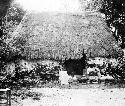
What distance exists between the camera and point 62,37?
1862 centimetres

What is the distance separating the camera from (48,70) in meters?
17.4

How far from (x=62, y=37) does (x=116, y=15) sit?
9496 millimetres

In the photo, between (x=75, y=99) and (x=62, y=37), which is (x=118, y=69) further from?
(x=75, y=99)

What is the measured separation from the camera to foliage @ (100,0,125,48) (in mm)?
25188

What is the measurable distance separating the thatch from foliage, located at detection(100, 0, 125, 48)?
15.0 feet

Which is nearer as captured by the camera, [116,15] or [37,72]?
[37,72]

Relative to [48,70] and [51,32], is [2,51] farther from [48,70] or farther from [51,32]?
[51,32]

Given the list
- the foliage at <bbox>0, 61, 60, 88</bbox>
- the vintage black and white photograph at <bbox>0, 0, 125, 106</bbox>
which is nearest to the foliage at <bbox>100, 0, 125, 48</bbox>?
the vintage black and white photograph at <bbox>0, 0, 125, 106</bbox>

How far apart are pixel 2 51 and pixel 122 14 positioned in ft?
61.6

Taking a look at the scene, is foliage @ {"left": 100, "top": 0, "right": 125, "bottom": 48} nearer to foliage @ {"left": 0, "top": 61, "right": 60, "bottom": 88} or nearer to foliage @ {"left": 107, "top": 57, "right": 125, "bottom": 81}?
foliage @ {"left": 107, "top": 57, "right": 125, "bottom": 81}

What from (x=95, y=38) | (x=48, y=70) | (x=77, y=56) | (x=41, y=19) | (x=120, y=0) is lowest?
(x=48, y=70)

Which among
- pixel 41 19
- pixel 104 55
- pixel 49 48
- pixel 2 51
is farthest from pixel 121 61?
pixel 2 51

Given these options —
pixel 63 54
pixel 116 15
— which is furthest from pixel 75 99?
pixel 116 15

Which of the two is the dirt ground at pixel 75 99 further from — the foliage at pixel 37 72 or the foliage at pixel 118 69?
the foliage at pixel 118 69
